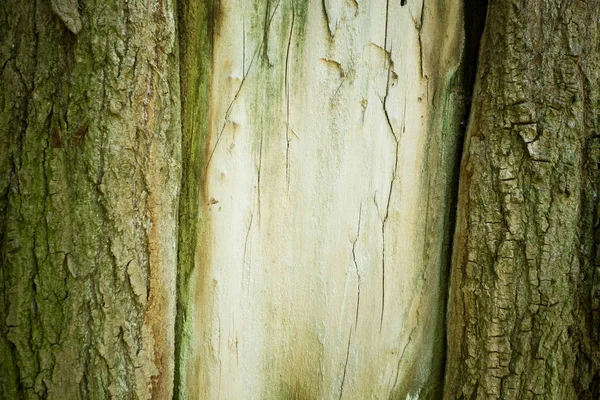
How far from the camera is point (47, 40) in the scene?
1306 mm

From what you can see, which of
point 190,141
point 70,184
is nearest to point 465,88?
point 190,141

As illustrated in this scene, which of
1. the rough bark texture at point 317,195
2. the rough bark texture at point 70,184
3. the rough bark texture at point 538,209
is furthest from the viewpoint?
the rough bark texture at point 317,195

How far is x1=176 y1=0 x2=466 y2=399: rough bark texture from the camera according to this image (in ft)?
5.08

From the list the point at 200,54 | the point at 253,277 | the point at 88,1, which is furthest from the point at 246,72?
the point at 253,277

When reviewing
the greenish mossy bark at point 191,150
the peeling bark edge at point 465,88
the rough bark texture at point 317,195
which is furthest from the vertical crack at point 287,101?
the peeling bark edge at point 465,88

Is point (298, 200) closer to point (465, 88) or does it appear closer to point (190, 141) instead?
point (190, 141)

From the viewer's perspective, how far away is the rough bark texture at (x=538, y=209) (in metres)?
1.45

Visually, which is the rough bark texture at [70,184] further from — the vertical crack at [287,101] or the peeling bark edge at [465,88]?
the peeling bark edge at [465,88]

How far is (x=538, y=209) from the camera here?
144cm

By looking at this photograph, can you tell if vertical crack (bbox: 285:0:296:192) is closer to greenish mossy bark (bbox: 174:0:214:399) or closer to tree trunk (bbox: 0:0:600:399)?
tree trunk (bbox: 0:0:600:399)

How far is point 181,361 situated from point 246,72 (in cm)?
86

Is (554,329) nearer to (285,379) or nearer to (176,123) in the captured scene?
(285,379)

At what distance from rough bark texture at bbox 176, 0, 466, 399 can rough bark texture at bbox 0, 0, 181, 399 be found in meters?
0.24

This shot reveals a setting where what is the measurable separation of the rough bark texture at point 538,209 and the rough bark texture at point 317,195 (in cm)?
17
